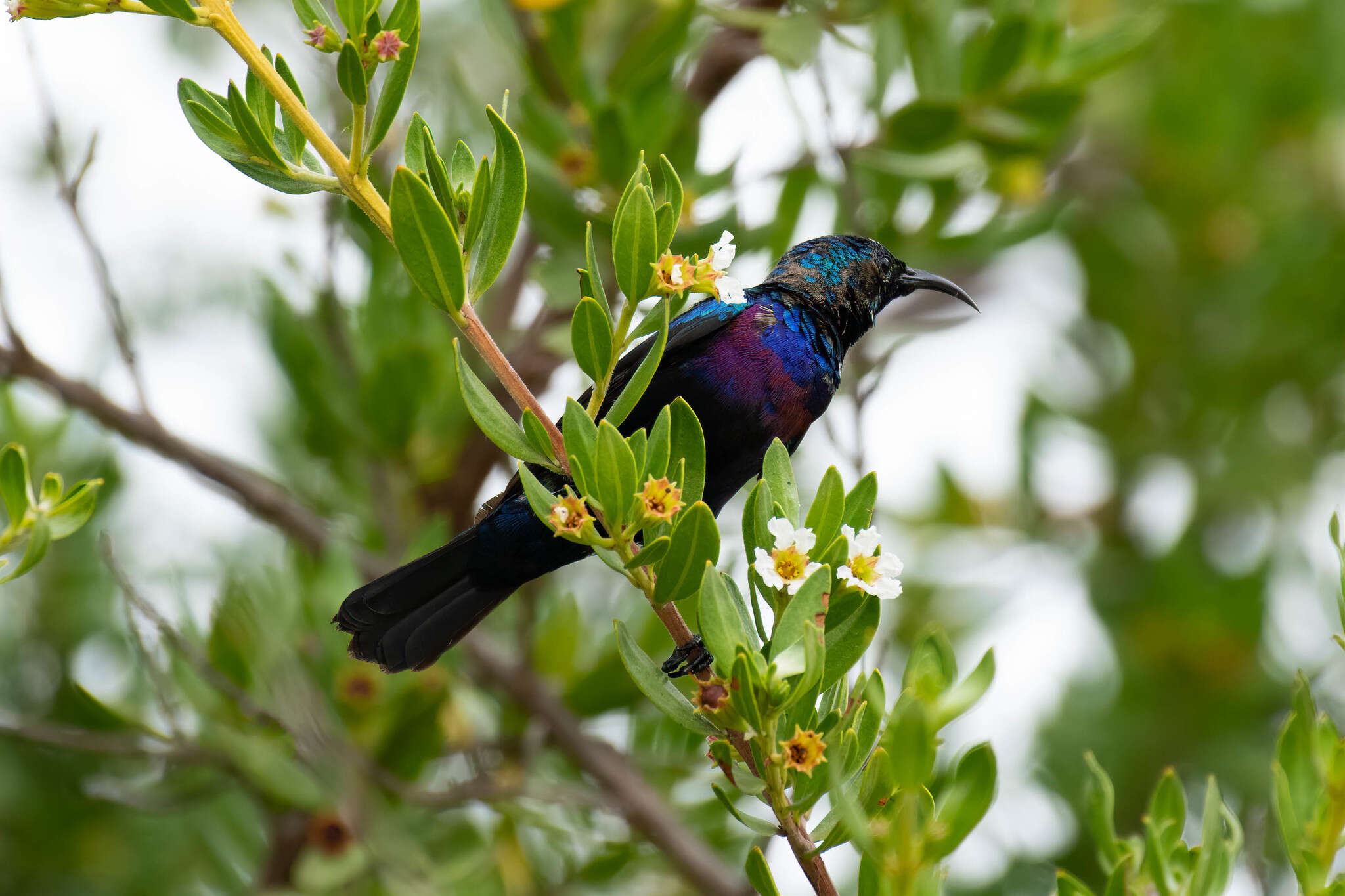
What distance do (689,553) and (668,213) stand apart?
1.48ft

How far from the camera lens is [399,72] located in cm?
173

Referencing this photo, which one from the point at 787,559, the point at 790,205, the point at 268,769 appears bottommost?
the point at 268,769

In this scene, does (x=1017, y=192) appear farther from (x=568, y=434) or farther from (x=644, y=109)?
(x=568, y=434)

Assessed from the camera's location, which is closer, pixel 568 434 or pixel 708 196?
pixel 568 434

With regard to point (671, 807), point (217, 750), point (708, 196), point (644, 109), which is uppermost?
point (644, 109)

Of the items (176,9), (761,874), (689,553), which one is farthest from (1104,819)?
(176,9)

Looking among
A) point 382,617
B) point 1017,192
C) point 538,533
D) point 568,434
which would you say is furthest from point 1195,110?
point 568,434

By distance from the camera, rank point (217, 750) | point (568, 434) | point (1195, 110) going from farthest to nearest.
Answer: point (1195, 110) < point (217, 750) < point (568, 434)

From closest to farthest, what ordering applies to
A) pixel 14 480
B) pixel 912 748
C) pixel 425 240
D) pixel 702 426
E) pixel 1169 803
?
pixel 912 748
pixel 425 240
pixel 14 480
pixel 1169 803
pixel 702 426

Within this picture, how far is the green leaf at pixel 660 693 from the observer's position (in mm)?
1784

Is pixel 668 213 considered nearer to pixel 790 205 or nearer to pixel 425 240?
pixel 425 240

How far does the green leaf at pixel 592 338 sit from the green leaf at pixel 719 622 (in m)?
0.31

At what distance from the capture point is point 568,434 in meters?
1.71

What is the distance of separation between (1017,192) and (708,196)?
1.19 metres
